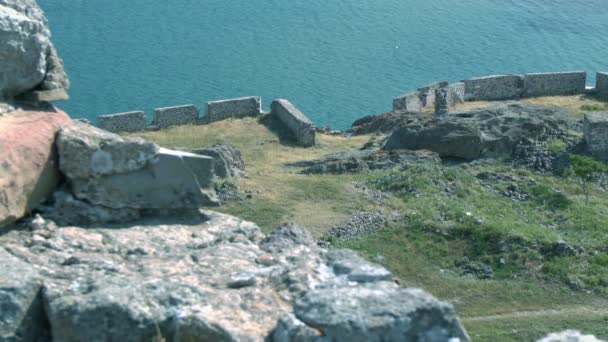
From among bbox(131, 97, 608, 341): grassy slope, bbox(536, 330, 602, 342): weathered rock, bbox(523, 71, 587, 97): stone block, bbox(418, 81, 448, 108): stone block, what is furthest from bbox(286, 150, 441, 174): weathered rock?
bbox(536, 330, 602, 342): weathered rock

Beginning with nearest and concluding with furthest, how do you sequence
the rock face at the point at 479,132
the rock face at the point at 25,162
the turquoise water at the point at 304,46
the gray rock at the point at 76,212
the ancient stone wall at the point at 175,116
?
the rock face at the point at 25,162 → the gray rock at the point at 76,212 → the rock face at the point at 479,132 → the ancient stone wall at the point at 175,116 → the turquoise water at the point at 304,46

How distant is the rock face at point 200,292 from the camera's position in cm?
633

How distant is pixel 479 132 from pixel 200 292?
68.2ft

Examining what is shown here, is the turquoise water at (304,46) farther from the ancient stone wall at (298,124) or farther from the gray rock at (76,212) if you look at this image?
the gray rock at (76,212)

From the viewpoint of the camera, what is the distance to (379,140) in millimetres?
30734

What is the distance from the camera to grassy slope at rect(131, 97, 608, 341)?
16.4 meters

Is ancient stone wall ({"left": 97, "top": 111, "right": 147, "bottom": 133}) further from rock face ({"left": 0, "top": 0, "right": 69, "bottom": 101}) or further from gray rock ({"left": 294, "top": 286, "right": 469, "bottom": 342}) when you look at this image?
gray rock ({"left": 294, "top": 286, "right": 469, "bottom": 342})

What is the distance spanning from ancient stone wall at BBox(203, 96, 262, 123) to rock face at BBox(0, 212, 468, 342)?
2669 centimetres

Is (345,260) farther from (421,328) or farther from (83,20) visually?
(83,20)

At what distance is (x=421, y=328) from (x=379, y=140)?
80.6 ft

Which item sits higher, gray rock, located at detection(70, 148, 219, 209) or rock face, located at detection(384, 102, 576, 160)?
gray rock, located at detection(70, 148, 219, 209)

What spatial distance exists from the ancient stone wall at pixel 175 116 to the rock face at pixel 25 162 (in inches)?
999

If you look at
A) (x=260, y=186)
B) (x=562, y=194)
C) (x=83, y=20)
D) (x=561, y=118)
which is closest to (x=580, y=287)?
(x=562, y=194)

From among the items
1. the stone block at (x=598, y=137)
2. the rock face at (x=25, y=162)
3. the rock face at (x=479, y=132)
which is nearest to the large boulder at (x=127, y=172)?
the rock face at (x=25, y=162)
